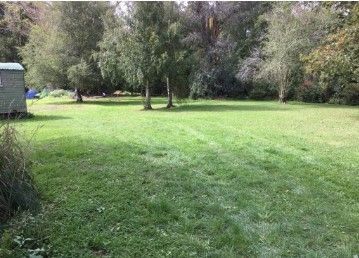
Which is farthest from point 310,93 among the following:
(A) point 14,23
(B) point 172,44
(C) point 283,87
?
(A) point 14,23

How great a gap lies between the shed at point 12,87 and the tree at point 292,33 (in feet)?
43.0

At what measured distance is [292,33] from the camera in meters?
20.0

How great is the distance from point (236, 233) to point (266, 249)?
354mm

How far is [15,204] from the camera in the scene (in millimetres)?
3789

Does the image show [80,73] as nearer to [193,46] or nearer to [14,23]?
[193,46]

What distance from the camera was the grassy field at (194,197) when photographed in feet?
10.6

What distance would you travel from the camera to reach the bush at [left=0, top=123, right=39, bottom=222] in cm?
367

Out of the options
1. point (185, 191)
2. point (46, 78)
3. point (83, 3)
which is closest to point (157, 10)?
point (83, 3)

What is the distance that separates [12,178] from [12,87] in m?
10.3

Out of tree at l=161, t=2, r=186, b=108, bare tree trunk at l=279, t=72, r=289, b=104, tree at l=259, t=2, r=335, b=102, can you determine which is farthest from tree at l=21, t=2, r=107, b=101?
bare tree trunk at l=279, t=72, r=289, b=104

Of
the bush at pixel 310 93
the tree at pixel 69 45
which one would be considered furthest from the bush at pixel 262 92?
the tree at pixel 69 45

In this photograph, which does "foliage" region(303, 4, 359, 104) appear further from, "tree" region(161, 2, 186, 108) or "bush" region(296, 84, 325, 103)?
"bush" region(296, 84, 325, 103)

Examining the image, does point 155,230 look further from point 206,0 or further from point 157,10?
point 206,0

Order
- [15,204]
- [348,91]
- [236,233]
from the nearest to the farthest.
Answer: [236,233]
[15,204]
[348,91]
